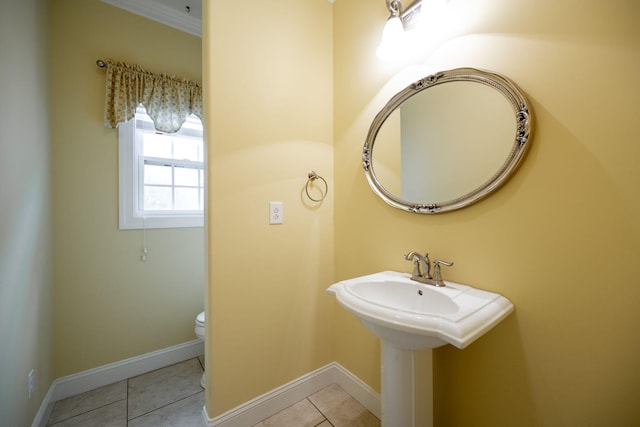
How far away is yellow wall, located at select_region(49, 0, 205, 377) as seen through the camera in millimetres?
1516

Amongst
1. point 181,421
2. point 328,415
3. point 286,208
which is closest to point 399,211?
point 286,208

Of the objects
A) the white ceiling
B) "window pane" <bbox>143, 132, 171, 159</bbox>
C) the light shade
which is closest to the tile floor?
"window pane" <bbox>143, 132, 171, 159</bbox>

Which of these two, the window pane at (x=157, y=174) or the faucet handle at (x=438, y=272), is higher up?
the window pane at (x=157, y=174)

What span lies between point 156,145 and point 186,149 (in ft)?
0.70

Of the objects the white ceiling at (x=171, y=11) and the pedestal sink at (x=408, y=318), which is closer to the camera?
the pedestal sink at (x=408, y=318)

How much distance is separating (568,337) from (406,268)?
589 millimetres

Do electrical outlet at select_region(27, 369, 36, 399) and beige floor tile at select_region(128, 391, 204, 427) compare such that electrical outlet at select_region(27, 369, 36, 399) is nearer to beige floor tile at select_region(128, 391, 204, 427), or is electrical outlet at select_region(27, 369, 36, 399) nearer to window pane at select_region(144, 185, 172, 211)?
beige floor tile at select_region(128, 391, 204, 427)

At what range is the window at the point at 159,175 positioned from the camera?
1.70m

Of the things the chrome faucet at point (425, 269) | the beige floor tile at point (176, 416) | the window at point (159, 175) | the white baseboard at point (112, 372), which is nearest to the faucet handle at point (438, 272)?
the chrome faucet at point (425, 269)

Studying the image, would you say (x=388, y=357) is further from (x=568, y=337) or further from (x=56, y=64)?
(x=56, y=64)

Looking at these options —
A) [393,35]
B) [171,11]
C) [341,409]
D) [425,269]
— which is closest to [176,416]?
Result: [341,409]

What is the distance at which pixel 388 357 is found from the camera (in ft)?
3.12

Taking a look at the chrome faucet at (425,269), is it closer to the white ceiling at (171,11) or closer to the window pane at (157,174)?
the window pane at (157,174)

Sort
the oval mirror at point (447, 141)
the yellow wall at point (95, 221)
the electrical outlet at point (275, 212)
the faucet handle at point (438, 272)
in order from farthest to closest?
the yellow wall at point (95, 221) < the electrical outlet at point (275, 212) < the faucet handle at point (438, 272) < the oval mirror at point (447, 141)
